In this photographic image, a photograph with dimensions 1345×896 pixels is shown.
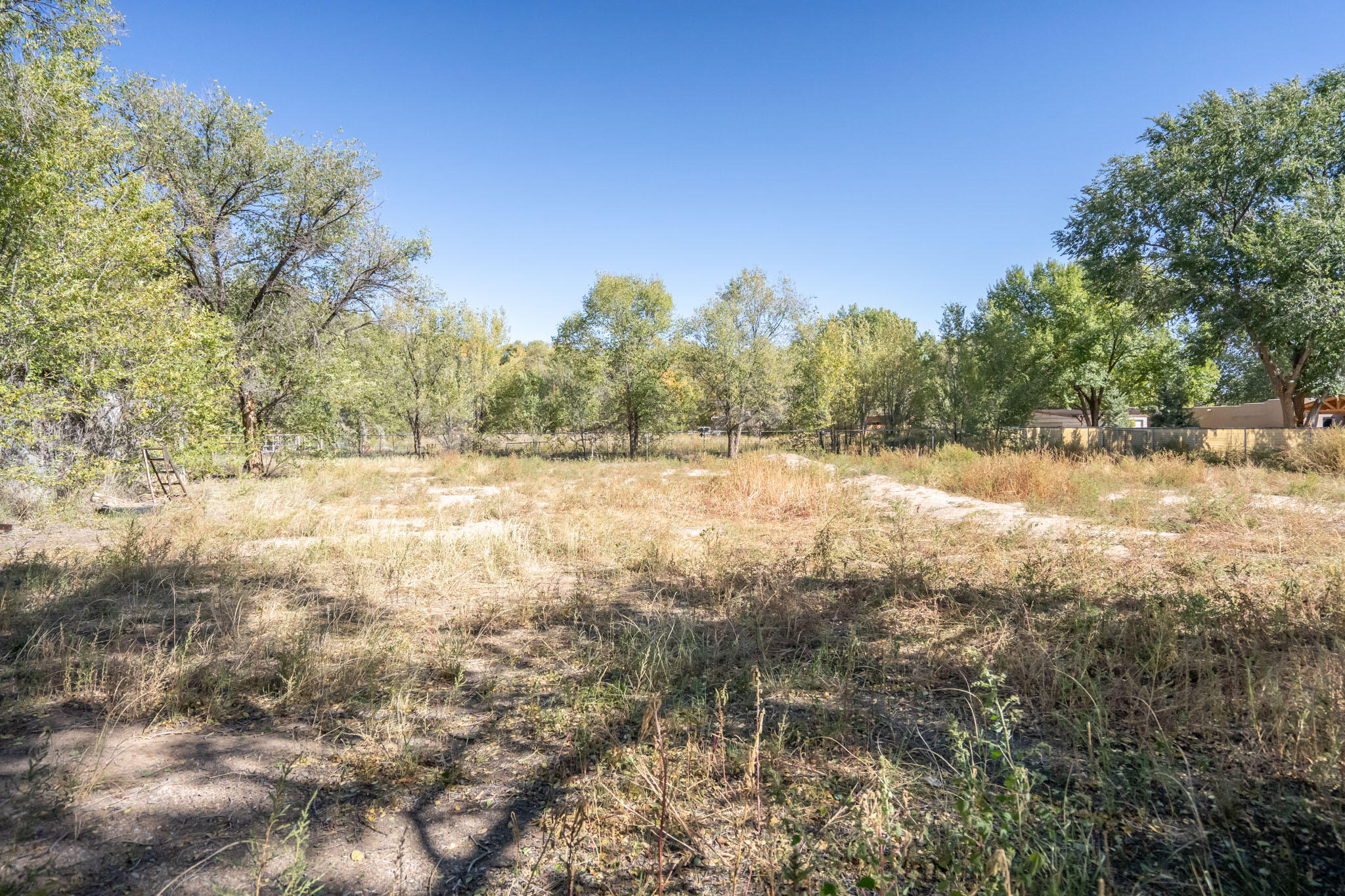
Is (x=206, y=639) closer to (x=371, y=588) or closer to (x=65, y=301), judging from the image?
(x=371, y=588)

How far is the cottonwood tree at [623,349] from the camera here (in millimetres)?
30500

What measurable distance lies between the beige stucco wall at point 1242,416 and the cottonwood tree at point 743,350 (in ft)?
68.4

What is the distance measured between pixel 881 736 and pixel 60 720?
495cm

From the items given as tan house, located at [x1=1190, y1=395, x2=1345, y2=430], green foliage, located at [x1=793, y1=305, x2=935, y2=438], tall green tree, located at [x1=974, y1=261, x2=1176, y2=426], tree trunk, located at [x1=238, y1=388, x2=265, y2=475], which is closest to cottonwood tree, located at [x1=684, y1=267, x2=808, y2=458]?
A: green foliage, located at [x1=793, y1=305, x2=935, y2=438]

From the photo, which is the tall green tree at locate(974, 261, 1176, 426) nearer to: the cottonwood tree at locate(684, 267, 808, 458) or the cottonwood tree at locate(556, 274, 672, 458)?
the cottonwood tree at locate(684, 267, 808, 458)

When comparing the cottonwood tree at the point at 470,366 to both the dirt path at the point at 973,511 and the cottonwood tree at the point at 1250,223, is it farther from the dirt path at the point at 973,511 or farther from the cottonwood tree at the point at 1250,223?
the cottonwood tree at the point at 1250,223

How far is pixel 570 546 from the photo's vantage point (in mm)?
7918

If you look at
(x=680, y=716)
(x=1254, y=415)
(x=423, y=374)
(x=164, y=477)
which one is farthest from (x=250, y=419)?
(x=1254, y=415)

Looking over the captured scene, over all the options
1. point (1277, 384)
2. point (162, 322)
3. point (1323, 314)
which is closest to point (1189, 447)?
point (1277, 384)

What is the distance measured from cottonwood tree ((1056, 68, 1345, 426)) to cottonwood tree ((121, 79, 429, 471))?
25.0m

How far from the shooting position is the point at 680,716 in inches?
135

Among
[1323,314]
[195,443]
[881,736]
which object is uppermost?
[1323,314]

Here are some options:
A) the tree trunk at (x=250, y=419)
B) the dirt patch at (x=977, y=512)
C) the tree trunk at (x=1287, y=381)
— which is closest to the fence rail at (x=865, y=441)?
the tree trunk at (x=250, y=419)

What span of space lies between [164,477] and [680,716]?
1495 cm
